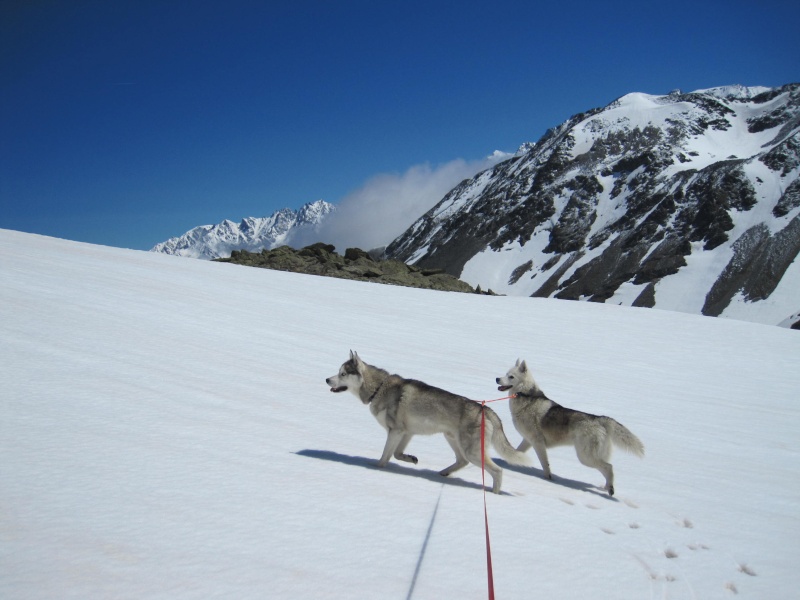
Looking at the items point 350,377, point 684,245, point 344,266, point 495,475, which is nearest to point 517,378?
point 495,475

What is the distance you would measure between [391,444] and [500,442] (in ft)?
4.64

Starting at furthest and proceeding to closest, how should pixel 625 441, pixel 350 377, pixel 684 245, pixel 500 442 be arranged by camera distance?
pixel 684 245 → pixel 350 377 → pixel 625 441 → pixel 500 442

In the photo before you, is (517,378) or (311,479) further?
(517,378)

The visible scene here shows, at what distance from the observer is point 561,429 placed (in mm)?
7535

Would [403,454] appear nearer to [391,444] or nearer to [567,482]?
[391,444]

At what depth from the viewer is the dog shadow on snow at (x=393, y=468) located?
6586 millimetres

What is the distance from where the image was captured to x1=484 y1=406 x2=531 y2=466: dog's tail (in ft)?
21.9

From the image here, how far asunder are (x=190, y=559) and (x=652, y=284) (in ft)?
500

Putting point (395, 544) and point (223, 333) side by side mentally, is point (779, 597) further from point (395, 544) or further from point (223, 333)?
point (223, 333)

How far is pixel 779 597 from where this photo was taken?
15.1ft

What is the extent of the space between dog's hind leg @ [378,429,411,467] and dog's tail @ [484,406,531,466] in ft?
3.86

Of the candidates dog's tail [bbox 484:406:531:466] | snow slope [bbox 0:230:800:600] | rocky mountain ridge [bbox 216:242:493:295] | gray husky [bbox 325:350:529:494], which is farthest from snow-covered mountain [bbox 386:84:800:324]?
gray husky [bbox 325:350:529:494]

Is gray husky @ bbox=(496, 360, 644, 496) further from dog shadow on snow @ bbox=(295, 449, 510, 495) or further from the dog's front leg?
the dog's front leg

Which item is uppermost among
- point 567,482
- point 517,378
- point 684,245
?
point 684,245
